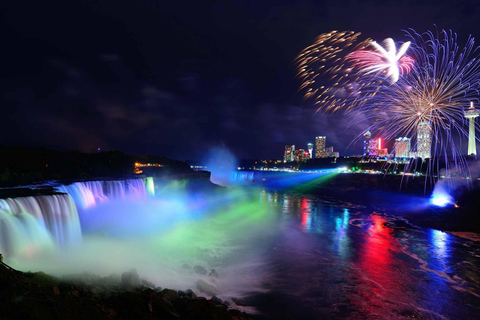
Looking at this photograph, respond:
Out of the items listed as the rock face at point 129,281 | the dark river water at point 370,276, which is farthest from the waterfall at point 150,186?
the rock face at point 129,281

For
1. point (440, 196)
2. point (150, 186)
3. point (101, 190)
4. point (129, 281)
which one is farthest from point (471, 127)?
point (129, 281)

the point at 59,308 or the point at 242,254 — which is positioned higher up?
the point at 59,308

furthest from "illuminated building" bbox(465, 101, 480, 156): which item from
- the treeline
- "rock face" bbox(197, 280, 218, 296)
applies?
"rock face" bbox(197, 280, 218, 296)

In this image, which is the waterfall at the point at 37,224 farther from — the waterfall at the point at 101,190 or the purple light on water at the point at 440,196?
the purple light on water at the point at 440,196

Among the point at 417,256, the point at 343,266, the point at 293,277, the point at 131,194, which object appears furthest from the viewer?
the point at 131,194

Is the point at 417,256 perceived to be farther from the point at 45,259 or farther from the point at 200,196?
the point at 200,196

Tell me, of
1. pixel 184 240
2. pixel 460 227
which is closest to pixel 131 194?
pixel 184 240

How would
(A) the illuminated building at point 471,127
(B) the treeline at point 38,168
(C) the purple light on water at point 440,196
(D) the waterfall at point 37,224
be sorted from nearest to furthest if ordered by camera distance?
(D) the waterfall at point 37,224
(B) the treeline at point 38,168
(C) the purple light on water at point 440,196
(A) the illuminated building at point 471,127
